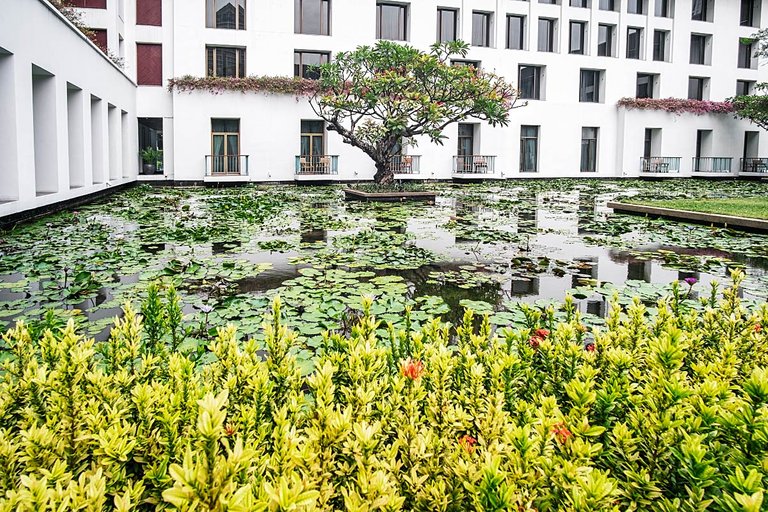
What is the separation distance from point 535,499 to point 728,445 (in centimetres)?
59

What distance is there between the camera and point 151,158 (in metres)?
22.9

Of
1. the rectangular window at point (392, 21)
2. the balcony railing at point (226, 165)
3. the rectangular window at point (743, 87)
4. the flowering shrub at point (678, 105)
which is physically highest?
the rectangular window at point (392, 21)

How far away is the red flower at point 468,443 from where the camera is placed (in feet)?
4.37

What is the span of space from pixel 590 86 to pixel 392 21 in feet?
37.3

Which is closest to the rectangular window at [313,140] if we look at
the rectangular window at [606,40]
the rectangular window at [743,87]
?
the rectangular window at [606,40]

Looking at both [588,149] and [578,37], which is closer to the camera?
[578,37]

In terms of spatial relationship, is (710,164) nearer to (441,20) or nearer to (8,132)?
(441,20)

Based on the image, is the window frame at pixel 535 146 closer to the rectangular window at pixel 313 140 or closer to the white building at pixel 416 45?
the white building at pixel 416 45

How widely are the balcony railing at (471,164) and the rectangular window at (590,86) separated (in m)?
6.66

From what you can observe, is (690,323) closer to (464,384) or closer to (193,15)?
(464,384)

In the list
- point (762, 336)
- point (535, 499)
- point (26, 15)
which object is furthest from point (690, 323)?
point (26, 15)

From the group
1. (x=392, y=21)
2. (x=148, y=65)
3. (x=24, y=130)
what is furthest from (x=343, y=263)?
(x=392, y=21)

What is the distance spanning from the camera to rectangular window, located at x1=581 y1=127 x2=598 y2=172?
3020 centimetres

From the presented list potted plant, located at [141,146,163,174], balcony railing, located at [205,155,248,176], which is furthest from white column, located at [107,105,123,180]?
balcony railing, located at [205,155,248,176]
